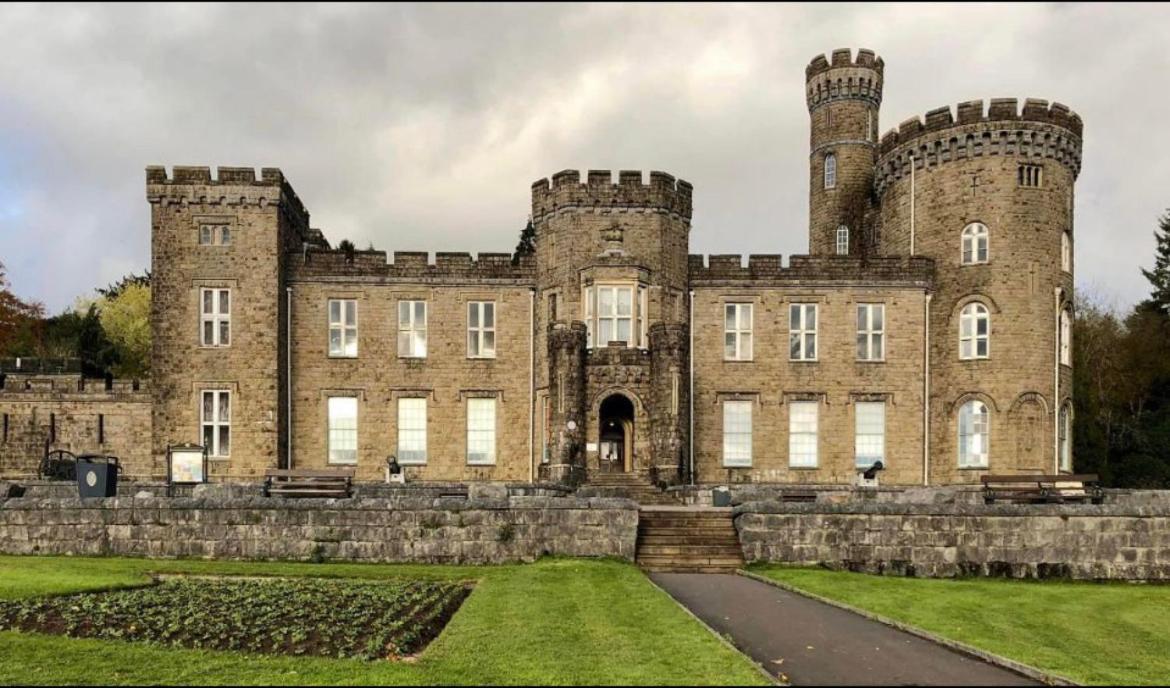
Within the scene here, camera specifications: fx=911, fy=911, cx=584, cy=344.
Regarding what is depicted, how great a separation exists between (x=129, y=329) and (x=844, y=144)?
4868 centimetres

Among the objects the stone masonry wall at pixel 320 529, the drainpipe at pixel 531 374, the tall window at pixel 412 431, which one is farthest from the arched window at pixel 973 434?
the tall window at pixel 412 431

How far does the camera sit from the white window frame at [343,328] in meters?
34.8

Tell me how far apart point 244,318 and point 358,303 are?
415 cm

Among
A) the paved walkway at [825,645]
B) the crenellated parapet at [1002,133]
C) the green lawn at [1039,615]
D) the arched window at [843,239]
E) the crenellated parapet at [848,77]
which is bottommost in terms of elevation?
the green lawn at [1039,615]

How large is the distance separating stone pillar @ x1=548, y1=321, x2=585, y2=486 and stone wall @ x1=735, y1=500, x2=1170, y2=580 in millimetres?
10678

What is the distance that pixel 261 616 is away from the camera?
13.3 meters

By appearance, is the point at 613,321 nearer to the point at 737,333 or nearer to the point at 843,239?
the point at 737,333

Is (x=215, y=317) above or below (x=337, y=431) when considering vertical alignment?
above

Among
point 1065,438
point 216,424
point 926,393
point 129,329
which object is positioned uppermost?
point 129,329

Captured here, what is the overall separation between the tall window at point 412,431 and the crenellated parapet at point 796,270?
11.7 meters

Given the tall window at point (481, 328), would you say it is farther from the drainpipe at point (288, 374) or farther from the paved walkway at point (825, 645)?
the paved walkway at point (825, 645)

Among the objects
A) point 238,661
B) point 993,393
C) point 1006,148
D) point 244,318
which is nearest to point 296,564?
point 238,661

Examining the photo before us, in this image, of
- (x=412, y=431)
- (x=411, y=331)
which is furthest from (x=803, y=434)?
(x=411, y=331)

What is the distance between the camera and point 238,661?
10.6 meters
